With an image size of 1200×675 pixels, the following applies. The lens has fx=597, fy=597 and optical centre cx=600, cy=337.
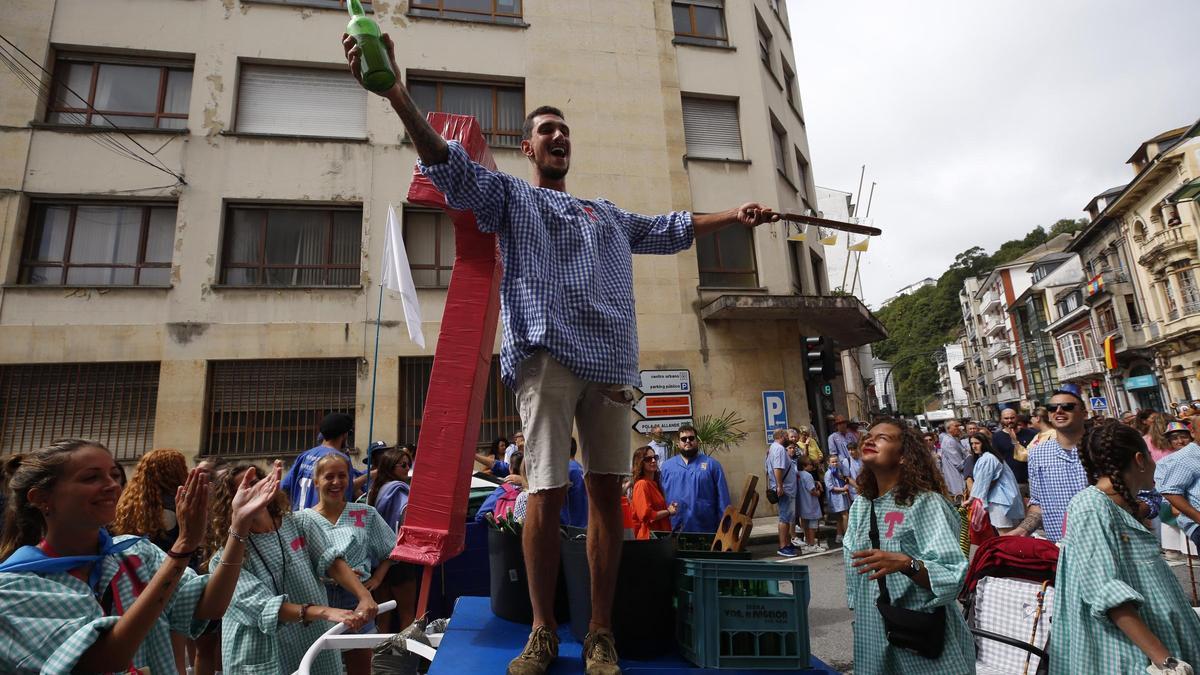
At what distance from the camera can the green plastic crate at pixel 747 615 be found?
2031 mm

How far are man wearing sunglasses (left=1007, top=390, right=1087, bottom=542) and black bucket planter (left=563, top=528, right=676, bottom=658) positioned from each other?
362 centimetres

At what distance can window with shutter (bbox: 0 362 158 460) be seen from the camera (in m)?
10.3

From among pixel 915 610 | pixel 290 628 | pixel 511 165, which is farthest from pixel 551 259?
pixel 511 165

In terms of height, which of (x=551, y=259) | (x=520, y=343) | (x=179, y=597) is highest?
(x=551, y=259)

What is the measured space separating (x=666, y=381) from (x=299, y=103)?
9588mm

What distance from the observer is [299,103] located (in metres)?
12.4

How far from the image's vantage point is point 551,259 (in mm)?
2420

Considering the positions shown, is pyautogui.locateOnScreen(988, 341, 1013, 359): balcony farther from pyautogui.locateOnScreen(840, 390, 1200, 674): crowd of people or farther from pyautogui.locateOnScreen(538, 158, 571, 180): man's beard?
pyautogui.locateOnScreen(538, 158, 571, 180): man's beard

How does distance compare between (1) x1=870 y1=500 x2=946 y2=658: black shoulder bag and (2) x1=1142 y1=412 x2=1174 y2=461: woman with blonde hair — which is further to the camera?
(2) x1=1142 y1=412 x2=1174 y2=461: woman with blonde hair

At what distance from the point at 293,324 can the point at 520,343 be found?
34.7ft

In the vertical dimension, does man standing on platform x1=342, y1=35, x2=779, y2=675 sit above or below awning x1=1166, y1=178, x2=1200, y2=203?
below

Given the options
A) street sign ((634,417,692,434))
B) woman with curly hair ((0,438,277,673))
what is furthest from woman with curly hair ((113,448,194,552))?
street sign ((634,417,692,434))

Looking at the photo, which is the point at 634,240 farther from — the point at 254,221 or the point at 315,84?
the point at 315,84

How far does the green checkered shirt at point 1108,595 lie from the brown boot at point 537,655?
2265 millimetres
